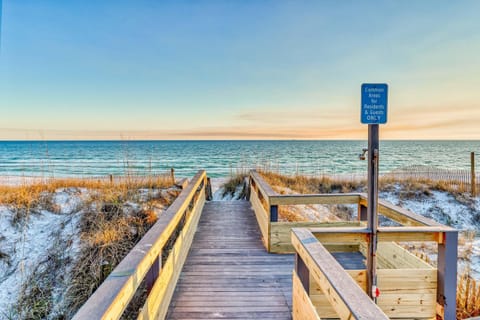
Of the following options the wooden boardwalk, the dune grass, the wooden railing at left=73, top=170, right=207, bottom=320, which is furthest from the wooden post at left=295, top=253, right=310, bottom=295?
the dune grass

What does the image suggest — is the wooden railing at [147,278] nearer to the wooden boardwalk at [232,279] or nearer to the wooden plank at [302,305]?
the wooden boardwalk at [232,279]

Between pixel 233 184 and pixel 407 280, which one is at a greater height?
pixel 407 280

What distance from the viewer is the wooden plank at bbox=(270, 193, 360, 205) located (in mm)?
3531

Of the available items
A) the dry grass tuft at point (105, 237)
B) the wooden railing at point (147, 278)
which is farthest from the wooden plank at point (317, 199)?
the dry grass tuft at point (105, 237)

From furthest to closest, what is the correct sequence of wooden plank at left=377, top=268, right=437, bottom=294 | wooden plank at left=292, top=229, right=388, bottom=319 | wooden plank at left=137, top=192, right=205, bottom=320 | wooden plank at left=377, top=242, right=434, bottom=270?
wooden plank at left=377, top=242, right=434, bottom=270, wooden plank at left=377, top=268, right=437, bottom=294, wooden plank at left=137, top=192, right=205, bottom=320, wooden plank at left=292, top=229, right=388, bottom=319

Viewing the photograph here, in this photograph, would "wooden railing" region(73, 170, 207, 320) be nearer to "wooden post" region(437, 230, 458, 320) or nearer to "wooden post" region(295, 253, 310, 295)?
"wooden post" region(295, 253, 310, 295)

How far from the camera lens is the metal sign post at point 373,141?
1858 mm

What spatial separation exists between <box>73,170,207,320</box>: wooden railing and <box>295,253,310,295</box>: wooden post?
980 mm

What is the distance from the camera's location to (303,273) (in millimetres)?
1765

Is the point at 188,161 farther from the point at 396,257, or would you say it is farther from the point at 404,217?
the point at 404,217

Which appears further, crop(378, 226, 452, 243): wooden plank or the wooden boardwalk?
the wooden boardwalk

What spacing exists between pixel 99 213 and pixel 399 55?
8589 mm

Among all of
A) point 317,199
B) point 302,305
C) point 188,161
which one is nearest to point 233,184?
point 317,199

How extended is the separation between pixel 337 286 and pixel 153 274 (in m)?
1.29
